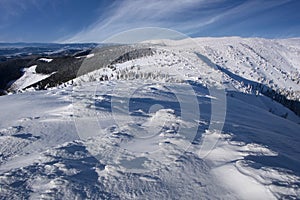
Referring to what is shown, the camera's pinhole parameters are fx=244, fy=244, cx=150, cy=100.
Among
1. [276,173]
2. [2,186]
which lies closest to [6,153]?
[2,186]

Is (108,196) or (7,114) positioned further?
(7,114)

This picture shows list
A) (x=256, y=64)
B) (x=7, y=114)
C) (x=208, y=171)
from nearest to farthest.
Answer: (x=208, y=171)
(x=7, y=114)
(x=256, y=64)

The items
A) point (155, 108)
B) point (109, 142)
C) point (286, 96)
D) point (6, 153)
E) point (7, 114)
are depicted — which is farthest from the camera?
point (286, 96)

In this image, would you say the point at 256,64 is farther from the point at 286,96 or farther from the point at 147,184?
the point at 147,184

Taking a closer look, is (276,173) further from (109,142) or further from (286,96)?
(286,96)

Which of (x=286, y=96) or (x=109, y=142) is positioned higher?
(x=109, y=142)

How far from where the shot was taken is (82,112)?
7.81 m

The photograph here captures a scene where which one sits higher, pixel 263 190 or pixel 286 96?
pixel 263 190

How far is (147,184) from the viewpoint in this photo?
13.3 feet

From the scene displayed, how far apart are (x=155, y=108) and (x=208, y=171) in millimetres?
4762

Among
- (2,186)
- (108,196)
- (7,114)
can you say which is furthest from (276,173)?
(7,114)

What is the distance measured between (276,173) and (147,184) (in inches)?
87.9

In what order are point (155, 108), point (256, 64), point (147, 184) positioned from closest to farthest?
point (147, 184) < point (155, 108) < point (256, 64)

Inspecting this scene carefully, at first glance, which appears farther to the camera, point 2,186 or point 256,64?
point 256,64
